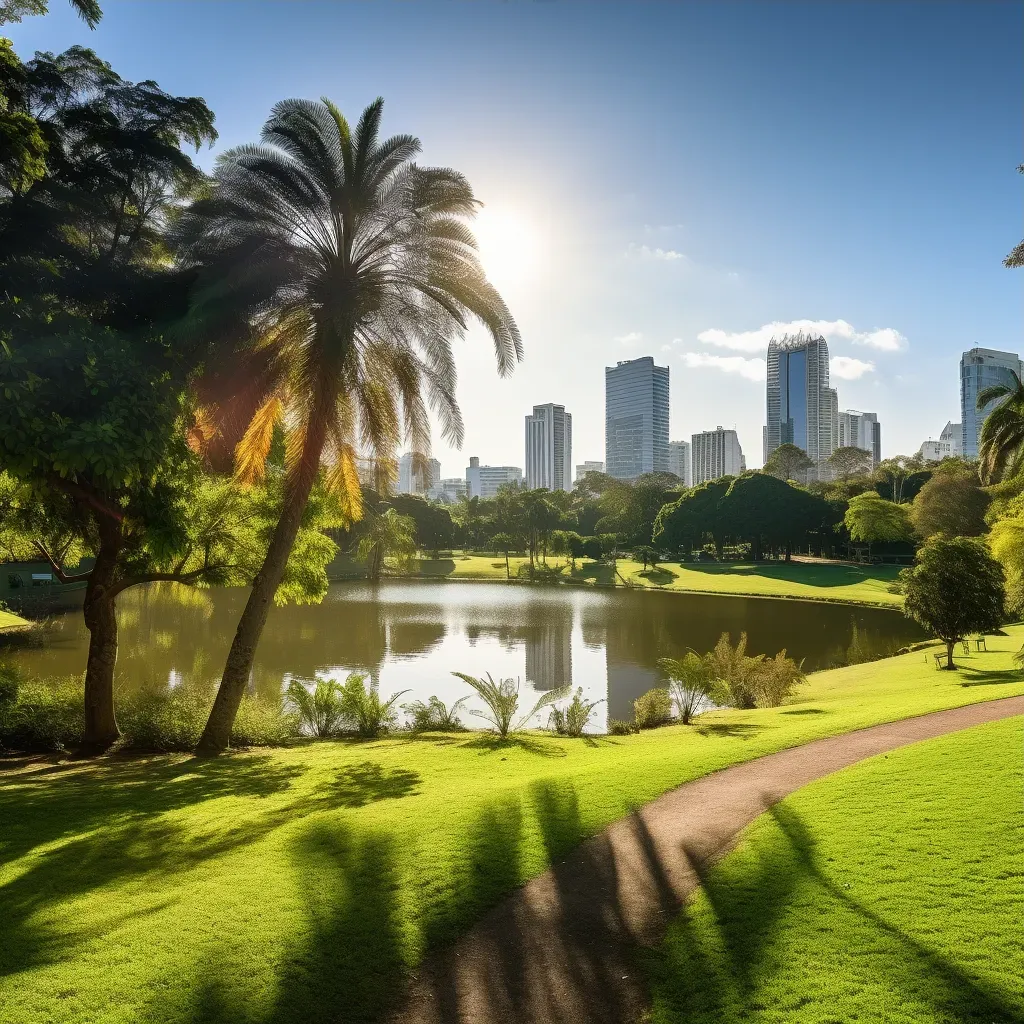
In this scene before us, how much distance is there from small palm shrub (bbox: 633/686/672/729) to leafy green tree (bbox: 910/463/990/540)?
47691 mm

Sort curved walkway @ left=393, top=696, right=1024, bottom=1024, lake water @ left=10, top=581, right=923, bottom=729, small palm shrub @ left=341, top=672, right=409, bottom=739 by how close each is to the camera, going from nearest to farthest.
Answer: curved walkway @ left=393, top=696, right=1024, bottom=1024
small palm shrub @ left=341, top=672, right=409, bottom=739
lake water @ left=10, top=581, right=923, bottom=729

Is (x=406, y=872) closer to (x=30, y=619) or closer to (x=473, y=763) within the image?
(x=473, y=763)

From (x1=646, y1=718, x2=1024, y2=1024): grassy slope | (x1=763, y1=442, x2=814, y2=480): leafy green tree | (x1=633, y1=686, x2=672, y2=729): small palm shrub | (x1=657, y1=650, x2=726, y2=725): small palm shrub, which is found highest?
(x1=763, y1=442, x2=814, y2=480): leafy green tree

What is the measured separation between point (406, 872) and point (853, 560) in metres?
72.5

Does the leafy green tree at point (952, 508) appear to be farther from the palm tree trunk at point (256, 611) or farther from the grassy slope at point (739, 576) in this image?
the palm tree trunk at point (256, 611)

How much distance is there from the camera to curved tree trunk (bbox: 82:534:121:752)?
12.6 m

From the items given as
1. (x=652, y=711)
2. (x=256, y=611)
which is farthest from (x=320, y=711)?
(x=652, y=711)

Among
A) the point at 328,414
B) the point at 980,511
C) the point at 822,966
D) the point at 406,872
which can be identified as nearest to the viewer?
the point at 822,966

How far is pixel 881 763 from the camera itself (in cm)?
862

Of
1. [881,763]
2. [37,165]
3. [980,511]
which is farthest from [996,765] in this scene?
[980,511]

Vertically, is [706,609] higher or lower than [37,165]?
lower

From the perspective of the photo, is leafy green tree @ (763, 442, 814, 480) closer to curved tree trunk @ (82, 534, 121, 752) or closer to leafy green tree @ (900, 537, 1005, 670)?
leafy green tree @ (900, 537, 1005, 670)

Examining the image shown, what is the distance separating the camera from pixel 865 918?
493 centimetres

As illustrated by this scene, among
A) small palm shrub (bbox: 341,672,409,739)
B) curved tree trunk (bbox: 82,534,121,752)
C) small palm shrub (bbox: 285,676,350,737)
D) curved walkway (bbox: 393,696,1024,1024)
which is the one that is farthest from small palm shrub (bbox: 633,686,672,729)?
curved tree trunk (bbox: 82,534,121,752)
